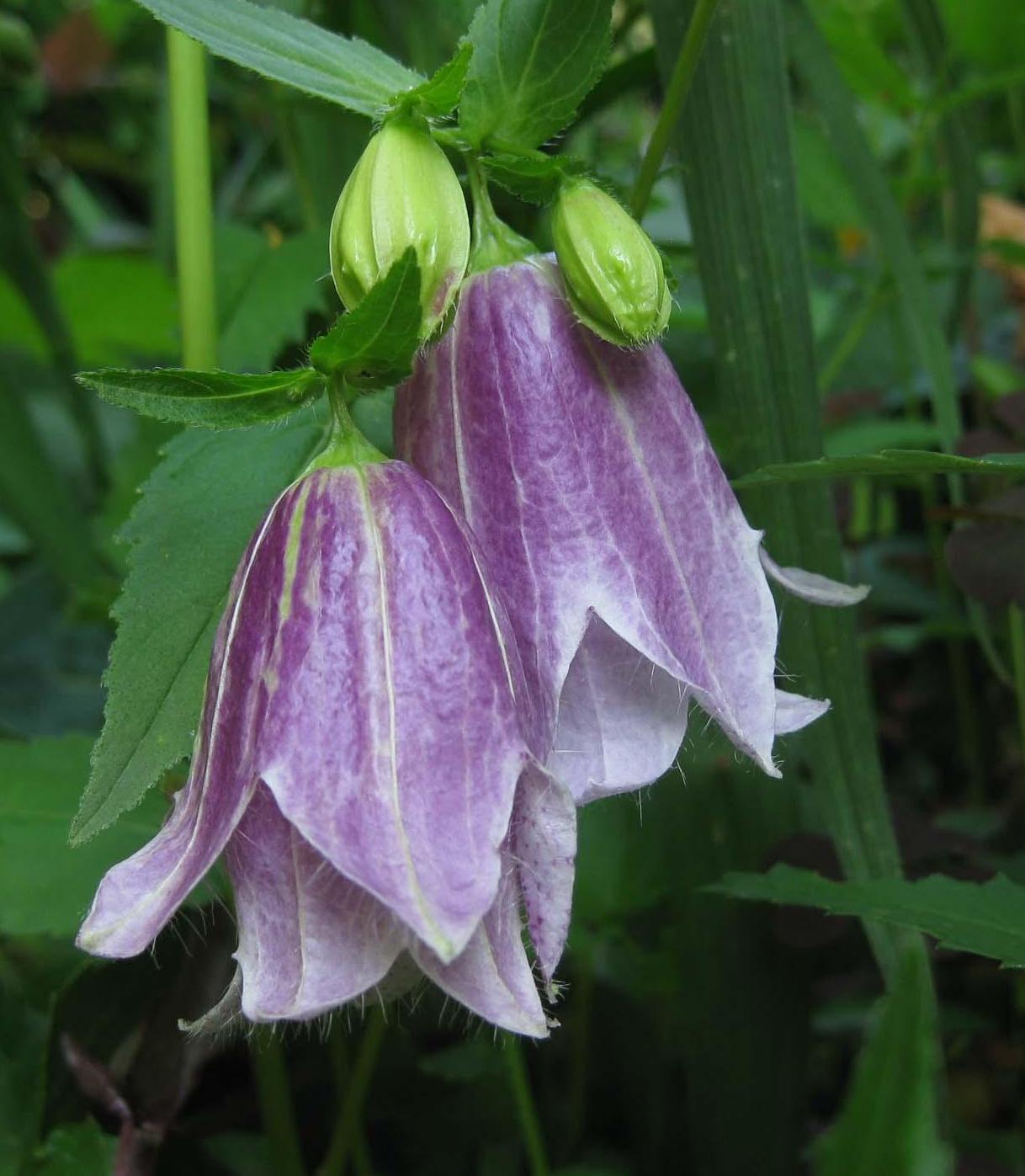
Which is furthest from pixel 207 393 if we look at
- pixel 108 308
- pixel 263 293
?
pixel 108 308

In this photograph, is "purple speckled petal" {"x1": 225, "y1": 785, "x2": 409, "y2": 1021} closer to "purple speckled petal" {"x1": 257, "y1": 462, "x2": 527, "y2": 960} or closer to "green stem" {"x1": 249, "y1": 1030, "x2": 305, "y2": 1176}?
"purple speckled petal" {"x1": 257, "y1": 462, "x2": 527, "y2": 960}

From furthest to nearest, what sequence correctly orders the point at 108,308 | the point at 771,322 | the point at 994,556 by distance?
1. the point at 108,308
2. the point at 994,556
3. the point at 771,322

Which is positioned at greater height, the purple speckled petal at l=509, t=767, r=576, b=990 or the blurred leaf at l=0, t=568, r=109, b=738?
the purple speckled petal at l=509, t=767, r=576, b=990

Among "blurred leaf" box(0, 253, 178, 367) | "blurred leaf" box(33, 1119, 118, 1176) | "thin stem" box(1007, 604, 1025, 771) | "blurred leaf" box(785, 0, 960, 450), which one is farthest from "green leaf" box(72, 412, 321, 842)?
"blurred leaf" box(0, 253, 178, 367)

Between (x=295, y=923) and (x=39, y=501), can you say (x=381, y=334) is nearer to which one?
(x=295, y=923)

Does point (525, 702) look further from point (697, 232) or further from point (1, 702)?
point (1, 702)

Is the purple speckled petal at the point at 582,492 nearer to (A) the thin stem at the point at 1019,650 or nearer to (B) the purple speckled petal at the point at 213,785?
(B) the purple speckled petal at the point at 213,785
